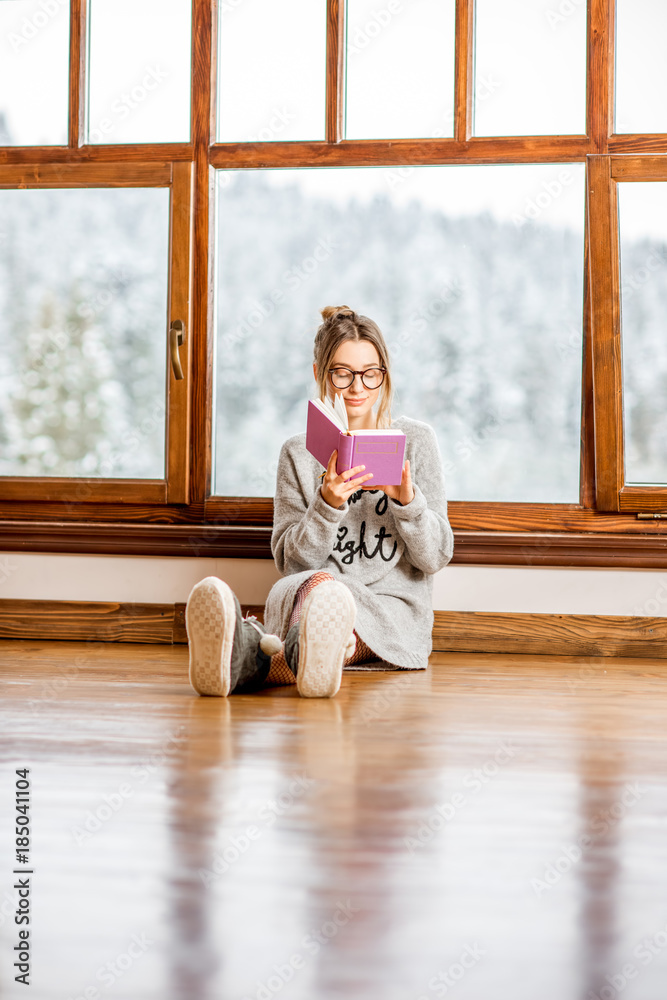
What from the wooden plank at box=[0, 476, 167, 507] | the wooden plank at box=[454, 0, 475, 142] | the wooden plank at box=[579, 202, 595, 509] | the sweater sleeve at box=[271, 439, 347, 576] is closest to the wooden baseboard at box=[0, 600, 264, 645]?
the wooden plank at box=[0, 476, 167, 507]

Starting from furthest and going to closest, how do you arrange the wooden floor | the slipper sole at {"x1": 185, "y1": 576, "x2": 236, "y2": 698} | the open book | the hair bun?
the hair bun
the open book
the slipper sole at {"x1": 185, "y1": 576, "x2": 236, "y2": 698}
the wooden floor

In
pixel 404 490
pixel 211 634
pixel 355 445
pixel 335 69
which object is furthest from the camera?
pixel 335 69

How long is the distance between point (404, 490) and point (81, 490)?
1006 millimetres

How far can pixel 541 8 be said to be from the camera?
252 centimetres

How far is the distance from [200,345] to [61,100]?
78 centimetres

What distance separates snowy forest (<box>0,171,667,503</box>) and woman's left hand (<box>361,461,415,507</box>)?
47cm

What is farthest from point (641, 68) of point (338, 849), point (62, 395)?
point (338, 849)

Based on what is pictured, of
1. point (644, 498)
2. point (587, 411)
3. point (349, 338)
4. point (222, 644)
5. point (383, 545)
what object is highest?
point (349, 338)

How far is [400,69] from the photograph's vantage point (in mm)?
2562

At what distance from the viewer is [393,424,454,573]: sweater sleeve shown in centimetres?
212

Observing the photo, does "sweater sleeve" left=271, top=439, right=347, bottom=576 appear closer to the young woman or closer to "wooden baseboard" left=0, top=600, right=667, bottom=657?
the young woman

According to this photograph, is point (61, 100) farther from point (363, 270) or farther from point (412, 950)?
point (412, 950)

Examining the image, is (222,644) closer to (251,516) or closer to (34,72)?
(251,516)

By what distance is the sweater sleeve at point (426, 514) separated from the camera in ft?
6.97
